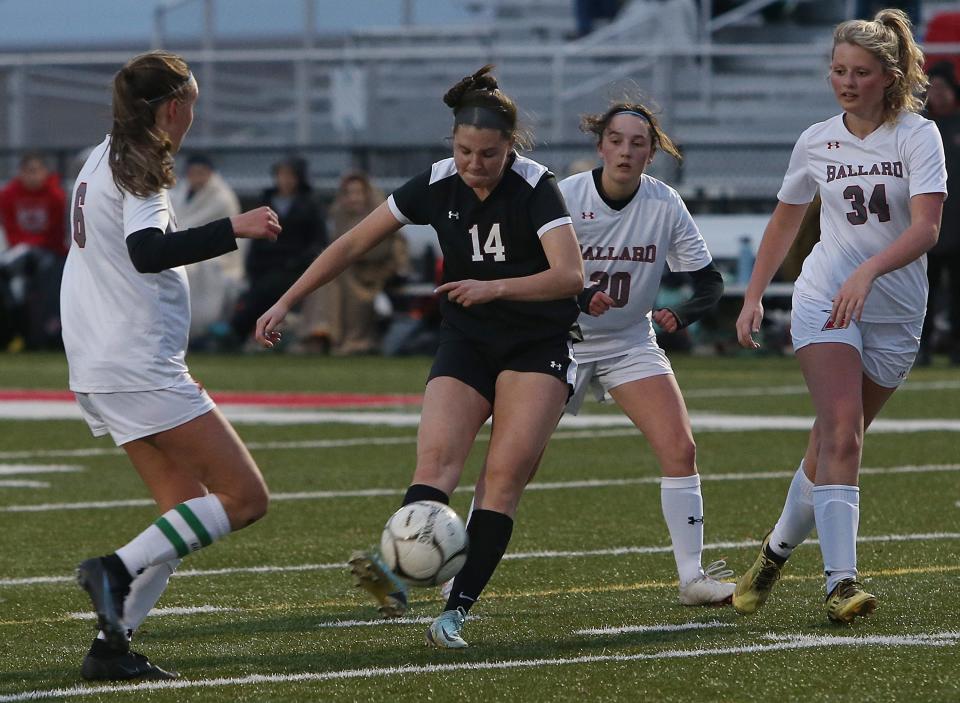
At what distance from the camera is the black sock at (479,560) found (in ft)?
19.8

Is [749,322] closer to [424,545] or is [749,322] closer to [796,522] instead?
[796,522]

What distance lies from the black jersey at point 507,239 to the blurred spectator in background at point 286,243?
13.5 metres

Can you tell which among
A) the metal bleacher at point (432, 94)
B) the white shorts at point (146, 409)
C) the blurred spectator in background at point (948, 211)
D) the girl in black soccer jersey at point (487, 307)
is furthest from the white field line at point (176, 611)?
the metal bleacher at point (432, 94)

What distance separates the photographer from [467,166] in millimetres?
6062

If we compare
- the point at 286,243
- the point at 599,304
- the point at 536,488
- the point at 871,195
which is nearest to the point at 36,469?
the point at 536,488

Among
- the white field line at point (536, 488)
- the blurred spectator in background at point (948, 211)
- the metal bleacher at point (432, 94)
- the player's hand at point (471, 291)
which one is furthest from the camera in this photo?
the metal bleacher at point (432, 94)

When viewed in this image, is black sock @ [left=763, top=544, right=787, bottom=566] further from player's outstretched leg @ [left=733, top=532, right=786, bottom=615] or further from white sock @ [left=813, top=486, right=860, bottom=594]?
white sock @ [left=813, top=486, right=860, bottom=594]

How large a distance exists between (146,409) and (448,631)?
3.66 ft

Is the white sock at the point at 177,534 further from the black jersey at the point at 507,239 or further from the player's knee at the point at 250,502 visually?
the black jersey at the point at 507,239

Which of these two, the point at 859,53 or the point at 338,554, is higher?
the point at 859,53

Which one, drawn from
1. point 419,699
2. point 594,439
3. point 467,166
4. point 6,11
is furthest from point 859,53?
point 6,11

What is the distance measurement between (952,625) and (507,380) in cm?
157

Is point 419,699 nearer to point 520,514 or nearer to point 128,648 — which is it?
point 128,648

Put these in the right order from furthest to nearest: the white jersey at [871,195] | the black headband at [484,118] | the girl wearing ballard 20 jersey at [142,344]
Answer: the white jersey at [871,195]
the black headband at [484,118]
the girl wearing ballard 20 jersey at [142,344]
